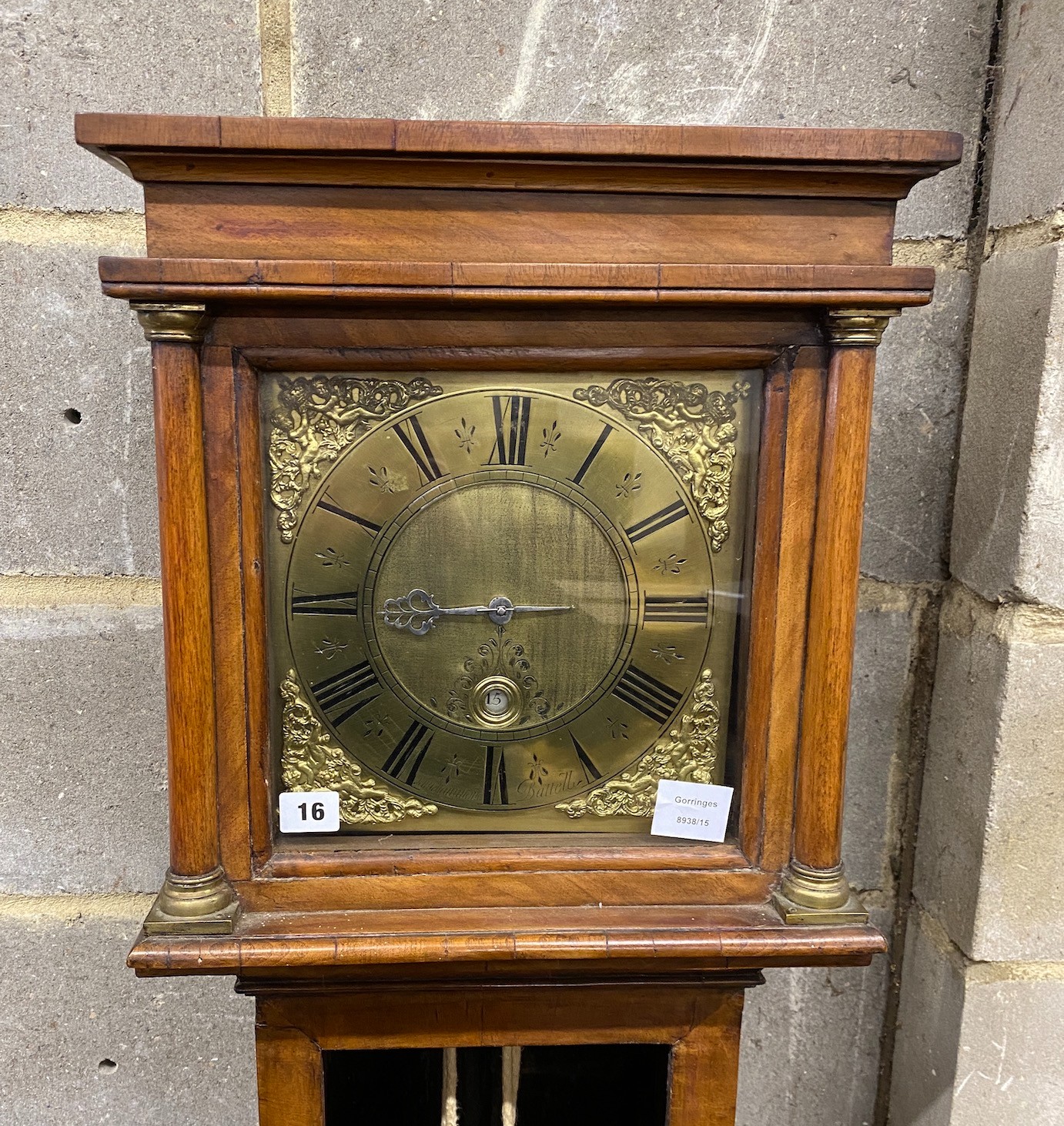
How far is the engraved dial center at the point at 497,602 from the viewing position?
61 cm

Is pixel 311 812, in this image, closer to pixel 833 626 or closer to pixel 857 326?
pixel 833 626

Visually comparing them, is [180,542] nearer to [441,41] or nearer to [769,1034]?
[441,41]

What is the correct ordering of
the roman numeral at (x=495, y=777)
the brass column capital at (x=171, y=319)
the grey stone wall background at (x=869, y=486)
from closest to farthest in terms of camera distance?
the brass column capital at (x=171, y=319) → the roman numeral at (x=495, y=777) → the grey stone wall background at (x=869, y=486)

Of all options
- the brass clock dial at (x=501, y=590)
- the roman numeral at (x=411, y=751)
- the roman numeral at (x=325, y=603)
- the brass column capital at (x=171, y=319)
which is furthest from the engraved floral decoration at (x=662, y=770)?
the brass column capital at (x=171, y=319)

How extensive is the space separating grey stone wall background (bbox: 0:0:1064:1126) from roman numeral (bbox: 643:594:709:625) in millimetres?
307

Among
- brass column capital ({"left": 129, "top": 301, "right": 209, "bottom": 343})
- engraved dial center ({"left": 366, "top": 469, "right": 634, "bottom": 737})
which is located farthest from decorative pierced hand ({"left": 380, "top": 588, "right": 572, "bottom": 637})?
brass column capital ({"left": 129, "top": 301, "right": 209, "bottom": 343})

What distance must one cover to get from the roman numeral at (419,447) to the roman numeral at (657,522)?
0.45 feet

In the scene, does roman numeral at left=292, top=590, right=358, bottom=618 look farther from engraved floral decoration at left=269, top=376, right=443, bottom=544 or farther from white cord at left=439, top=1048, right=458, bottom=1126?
white cord at left=439, top=1048, right=458, bottom=1126

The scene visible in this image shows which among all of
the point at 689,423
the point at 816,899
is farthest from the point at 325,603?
the point at 816,899

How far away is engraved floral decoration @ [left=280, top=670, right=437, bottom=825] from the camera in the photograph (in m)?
0.63

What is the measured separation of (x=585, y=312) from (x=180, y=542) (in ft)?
0.98

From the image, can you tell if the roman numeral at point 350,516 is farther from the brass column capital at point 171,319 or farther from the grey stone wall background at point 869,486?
the grey stone wall background at point 869,486

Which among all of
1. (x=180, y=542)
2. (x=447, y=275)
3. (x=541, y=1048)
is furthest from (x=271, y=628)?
(x=541, y=1048)

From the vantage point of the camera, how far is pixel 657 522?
2.04 ft
